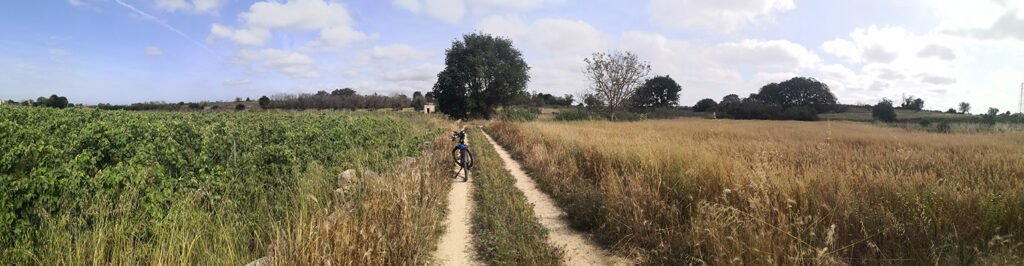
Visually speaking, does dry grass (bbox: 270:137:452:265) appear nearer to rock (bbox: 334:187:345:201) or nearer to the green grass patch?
rock (bbox: 334:187:345:201)

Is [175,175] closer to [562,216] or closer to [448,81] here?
[562,216]

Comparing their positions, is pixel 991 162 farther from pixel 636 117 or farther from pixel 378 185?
pixel 636 117

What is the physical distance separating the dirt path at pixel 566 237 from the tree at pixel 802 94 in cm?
5552

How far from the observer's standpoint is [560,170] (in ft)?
27.7

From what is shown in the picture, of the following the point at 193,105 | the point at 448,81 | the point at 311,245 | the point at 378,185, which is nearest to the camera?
the point at 311,245

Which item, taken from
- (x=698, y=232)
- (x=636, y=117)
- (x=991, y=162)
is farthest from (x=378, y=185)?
(x=636, y=117)

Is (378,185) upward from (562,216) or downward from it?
upward

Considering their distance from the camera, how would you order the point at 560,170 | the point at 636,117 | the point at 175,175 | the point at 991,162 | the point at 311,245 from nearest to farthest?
the point at 311,245
the point at 175,175
the point at 991,162
the point at 560,170
the point at 636,117

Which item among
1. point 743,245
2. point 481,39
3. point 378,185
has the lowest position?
point 743,245

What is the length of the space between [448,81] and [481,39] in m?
5.98

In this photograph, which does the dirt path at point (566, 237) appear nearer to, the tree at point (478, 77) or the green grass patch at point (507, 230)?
the green grass patch at point (507, 230)

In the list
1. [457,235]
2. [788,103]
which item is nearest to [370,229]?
[457,235]

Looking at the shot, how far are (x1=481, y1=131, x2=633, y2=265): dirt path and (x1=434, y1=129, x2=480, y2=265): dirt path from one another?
1.16m

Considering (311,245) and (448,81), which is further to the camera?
(448,81)
